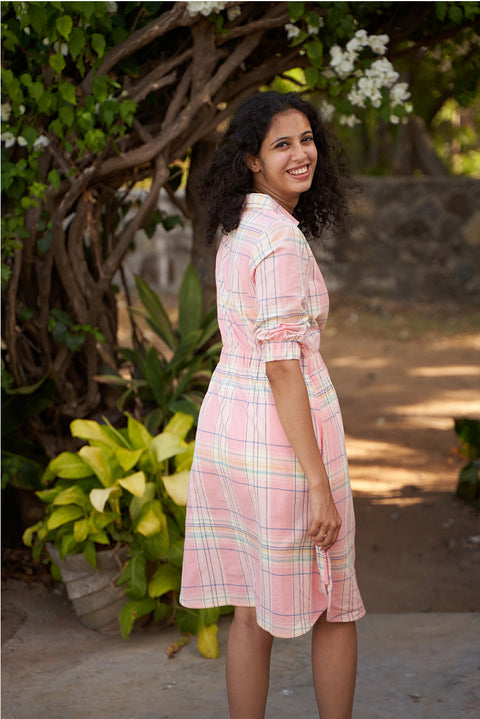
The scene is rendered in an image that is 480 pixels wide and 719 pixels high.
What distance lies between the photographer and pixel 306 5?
10.2ft

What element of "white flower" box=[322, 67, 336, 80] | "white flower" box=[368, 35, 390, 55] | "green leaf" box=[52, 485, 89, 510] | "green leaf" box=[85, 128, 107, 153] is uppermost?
"white flower" box=[368, 35, 390, 55]

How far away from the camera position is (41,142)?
3.07 meters

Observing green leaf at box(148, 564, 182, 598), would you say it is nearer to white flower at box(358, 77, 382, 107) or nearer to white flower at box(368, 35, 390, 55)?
white flower at box(358, 77, 382, 107)

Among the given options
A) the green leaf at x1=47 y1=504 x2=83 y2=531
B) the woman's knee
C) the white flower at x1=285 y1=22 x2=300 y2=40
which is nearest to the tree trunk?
the white flower at x1=285 y1=22 x2=300 y2=40

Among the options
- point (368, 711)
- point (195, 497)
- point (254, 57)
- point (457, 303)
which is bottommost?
point (368, 711)

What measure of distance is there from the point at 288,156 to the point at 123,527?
1.66 metres

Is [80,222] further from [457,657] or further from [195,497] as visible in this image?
[457,657]

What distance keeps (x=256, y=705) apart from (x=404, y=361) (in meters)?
6.12

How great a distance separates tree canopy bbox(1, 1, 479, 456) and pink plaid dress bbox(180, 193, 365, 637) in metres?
1.30

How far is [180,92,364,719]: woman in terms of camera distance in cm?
182

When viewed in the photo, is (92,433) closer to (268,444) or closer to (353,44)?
(268,444)

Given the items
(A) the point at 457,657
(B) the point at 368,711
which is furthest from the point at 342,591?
(A) the point at 457,657

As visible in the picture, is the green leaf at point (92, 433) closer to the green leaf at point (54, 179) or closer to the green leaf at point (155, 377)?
the green leaf at point (155, 377)

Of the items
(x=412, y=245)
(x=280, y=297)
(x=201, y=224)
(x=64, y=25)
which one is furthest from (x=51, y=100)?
(x=412, y=245)
